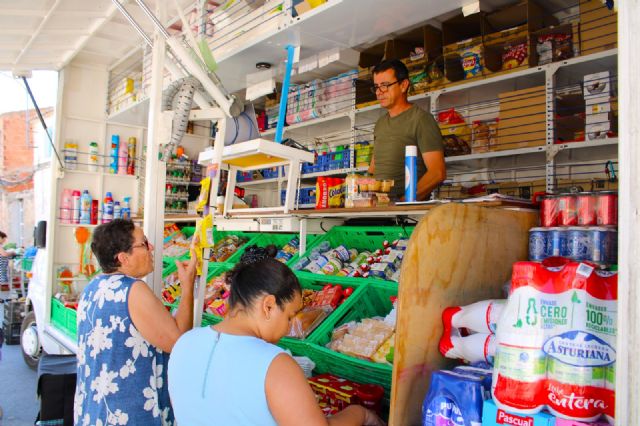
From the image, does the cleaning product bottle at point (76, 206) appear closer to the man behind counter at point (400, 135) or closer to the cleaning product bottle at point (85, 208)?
the cleaning product bottle at point (85, 208)

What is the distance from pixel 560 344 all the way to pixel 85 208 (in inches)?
205

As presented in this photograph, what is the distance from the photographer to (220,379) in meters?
1.38

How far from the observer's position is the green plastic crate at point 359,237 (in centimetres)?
283

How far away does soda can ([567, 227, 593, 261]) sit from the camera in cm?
148

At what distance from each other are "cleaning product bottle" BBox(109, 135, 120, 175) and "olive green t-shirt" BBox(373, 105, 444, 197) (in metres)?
3.42

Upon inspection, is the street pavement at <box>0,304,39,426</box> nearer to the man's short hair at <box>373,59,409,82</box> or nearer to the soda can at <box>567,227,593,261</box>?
the man's short hair at <box>373,59,409,82</box>

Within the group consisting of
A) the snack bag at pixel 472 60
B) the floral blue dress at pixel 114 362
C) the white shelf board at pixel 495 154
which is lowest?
the floral blue dress at pixel 114 362

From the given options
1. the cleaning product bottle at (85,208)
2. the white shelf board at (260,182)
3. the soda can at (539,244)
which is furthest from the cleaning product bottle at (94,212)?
the soda can at (539,244)

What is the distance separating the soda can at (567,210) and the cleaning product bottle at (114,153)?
504cm

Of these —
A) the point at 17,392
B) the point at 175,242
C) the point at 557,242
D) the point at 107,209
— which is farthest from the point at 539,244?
the point at 17,392

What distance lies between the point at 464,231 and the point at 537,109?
268cm

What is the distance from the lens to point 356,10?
2.67 metres

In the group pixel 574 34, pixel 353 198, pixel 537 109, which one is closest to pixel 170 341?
pixel 353 198

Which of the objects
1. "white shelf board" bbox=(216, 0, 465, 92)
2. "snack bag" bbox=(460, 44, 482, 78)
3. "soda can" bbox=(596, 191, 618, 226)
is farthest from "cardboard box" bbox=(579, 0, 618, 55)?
"soda can" bbox=(596, 191, 618, 226)
